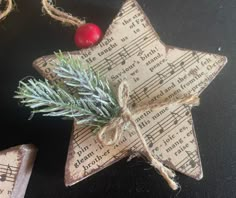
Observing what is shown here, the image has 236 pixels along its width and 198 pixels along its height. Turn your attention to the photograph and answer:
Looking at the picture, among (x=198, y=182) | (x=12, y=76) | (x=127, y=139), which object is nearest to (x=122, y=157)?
(x=127, y=139)

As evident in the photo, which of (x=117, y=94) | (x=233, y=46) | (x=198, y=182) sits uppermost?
(x=117, y=94)

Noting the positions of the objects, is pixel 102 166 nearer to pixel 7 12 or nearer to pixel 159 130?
pixel 159 130

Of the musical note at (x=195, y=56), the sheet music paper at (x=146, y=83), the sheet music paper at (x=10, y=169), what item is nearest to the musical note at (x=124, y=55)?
the sheet music paper at (x=146, y=83)

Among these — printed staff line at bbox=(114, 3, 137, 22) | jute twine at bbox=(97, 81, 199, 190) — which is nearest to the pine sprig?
jute twine at bbox=(97, 81, 199, 190)

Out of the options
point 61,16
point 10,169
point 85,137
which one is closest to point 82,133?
point 85,137

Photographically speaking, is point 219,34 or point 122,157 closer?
point 122,157

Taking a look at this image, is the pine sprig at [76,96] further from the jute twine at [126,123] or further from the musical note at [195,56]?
the musical note at [195,56]

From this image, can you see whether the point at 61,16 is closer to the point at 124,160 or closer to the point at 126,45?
the point at 126,45
